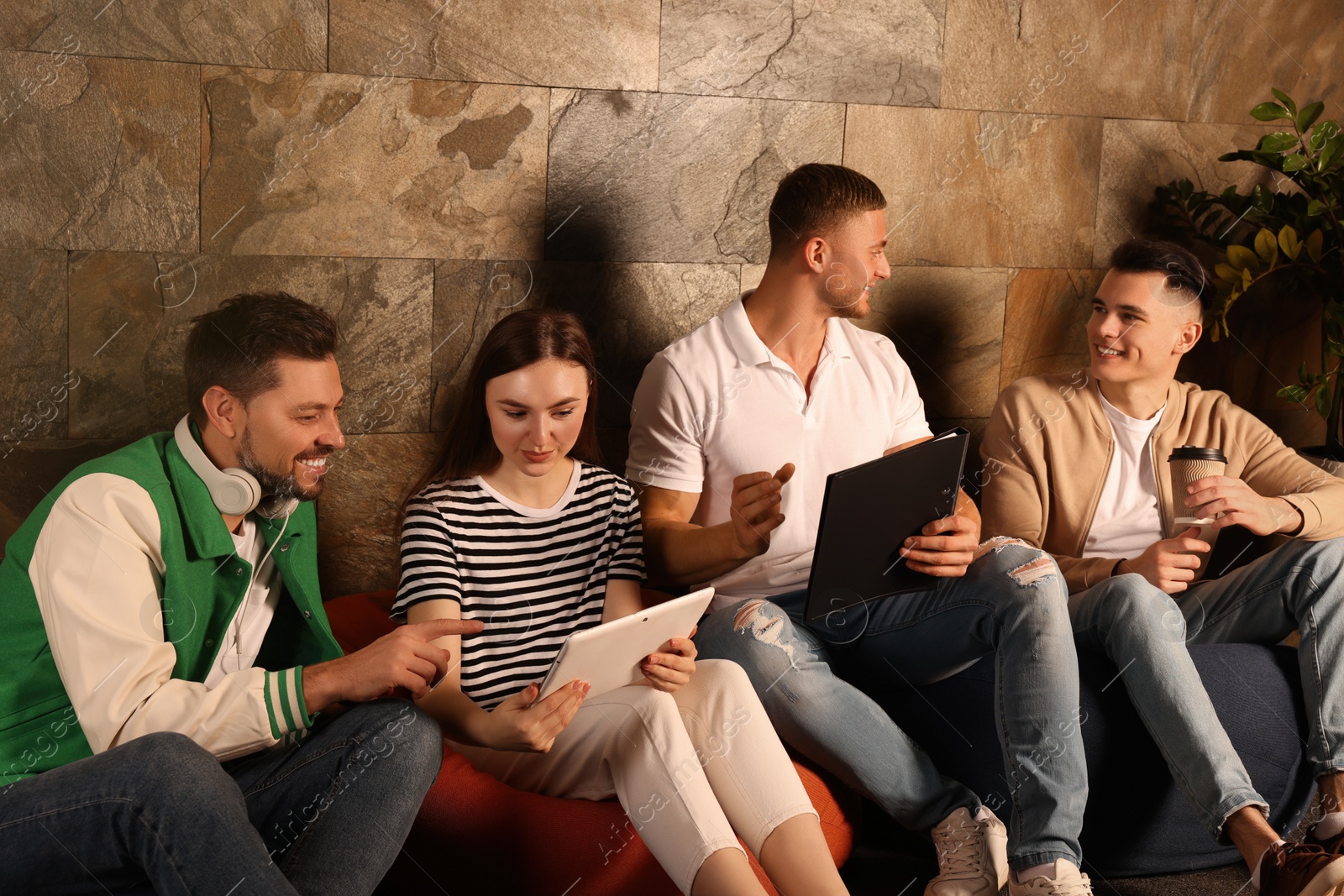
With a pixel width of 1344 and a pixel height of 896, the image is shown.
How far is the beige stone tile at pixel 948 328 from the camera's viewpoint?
9.04 feet

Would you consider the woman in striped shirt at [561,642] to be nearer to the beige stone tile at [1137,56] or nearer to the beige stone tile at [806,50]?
the beige stone tile at [806,50]

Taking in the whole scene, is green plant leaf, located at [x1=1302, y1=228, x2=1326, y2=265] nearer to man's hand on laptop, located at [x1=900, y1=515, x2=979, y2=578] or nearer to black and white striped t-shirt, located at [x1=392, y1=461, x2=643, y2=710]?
man's hand on laptop, located at [x1=900, y1=515, x2=979, y2=578]

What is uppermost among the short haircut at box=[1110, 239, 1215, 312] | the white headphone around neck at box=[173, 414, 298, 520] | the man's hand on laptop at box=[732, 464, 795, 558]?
the short haircut at box=[1110, 239, 1215, 312]

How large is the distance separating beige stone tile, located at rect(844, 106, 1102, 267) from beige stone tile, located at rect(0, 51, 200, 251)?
1.42 meters

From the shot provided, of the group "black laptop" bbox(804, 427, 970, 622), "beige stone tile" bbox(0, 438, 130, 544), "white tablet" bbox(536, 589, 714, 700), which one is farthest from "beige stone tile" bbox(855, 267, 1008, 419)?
"beige stone tile" bbox(0, 438, 130, 544)

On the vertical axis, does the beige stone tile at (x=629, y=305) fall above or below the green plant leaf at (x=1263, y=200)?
below

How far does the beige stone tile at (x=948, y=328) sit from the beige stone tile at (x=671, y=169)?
1.15ft

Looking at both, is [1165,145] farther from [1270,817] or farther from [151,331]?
[151,331]

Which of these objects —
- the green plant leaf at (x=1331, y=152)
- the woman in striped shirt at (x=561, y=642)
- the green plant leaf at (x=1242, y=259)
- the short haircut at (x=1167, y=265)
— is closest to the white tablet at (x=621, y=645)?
the woman in striped shirt at (x=561, y=642)

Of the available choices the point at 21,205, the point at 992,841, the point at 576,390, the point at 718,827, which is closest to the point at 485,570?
the point at 576,390

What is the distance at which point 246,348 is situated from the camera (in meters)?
1.59

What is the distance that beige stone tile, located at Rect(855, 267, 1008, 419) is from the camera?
2756 millimetres

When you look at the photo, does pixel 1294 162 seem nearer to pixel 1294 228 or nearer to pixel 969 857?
pixel 1294 228

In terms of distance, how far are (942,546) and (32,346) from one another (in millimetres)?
1665
